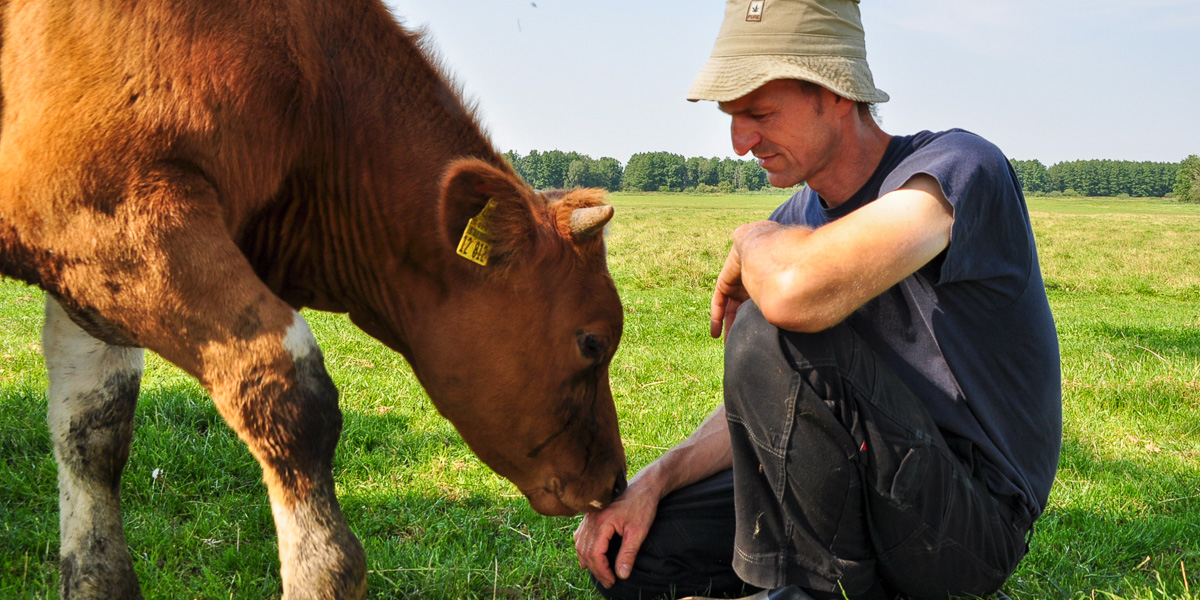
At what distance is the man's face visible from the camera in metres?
2.95

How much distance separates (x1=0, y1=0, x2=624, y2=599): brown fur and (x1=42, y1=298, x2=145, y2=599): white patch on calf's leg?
102 mm

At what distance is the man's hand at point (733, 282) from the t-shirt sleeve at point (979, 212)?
44 cm

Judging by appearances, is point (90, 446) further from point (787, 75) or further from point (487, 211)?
point (787, 75)

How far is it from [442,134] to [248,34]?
719mm

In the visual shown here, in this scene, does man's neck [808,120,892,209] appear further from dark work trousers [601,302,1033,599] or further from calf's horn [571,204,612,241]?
calf's horn [571,204,612,241]

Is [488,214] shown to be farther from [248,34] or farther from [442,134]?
[248,34]

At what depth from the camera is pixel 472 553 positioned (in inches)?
139

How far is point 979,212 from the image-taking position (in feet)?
8.59

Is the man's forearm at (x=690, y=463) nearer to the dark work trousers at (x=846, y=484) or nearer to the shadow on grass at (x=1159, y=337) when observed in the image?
the dark work trousers at (x=846, y=484)

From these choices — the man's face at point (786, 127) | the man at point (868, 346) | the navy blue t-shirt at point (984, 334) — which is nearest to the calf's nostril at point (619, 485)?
the man at point (868, 346)

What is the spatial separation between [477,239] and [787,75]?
1.12m

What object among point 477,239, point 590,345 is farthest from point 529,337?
point 477,239

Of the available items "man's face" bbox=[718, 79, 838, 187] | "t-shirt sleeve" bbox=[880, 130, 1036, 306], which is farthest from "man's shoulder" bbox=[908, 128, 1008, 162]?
"man's face" bbox=[718, 79, 838, 187]

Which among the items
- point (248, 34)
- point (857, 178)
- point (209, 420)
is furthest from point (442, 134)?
point (209, 420)
